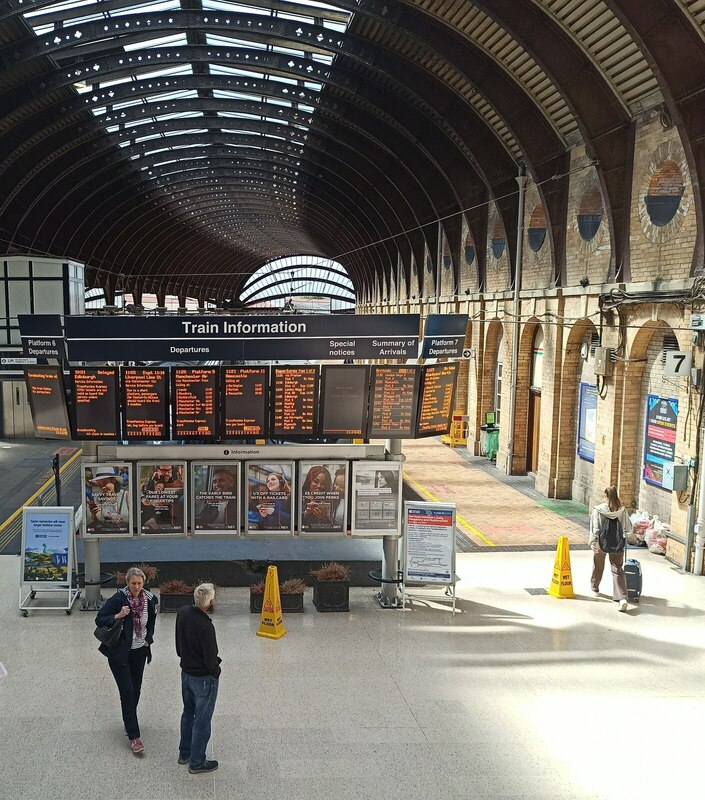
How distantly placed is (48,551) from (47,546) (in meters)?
0.07

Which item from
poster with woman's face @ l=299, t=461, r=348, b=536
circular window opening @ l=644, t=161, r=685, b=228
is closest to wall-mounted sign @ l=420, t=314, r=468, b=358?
poster with woman's face @ l=299, t=461, r=348, b=536

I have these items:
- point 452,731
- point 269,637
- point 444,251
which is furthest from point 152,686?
point 444,251

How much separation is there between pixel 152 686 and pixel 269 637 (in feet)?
6.36

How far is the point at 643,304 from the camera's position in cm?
1612

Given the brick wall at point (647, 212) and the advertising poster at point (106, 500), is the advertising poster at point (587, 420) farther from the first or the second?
the advertising poster at point (106, 500)

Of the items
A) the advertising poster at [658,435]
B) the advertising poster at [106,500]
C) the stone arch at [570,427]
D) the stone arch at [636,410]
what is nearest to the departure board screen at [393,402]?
the advertising poster at [106,500]

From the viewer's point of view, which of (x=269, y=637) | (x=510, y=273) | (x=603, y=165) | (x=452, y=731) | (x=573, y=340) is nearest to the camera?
(x=452, y=731)

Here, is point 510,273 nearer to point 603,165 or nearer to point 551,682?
point 603,165

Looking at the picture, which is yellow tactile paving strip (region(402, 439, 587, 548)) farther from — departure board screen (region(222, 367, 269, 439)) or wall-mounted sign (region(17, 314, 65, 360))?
wall-mounted sign (region(17, 314, 65, 360))

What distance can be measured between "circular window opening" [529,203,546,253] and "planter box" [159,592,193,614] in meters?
15.1

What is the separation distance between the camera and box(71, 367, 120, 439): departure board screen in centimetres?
1137

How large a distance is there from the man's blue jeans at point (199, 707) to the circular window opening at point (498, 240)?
2072 cm

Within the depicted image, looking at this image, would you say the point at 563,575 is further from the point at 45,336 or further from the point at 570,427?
the point at 570,427

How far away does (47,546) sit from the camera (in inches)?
453
